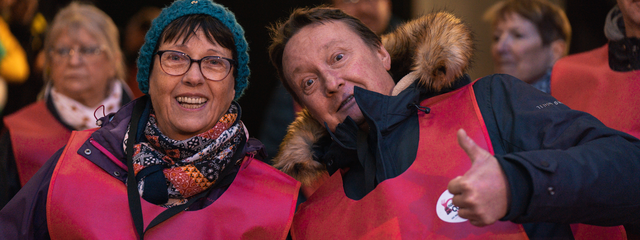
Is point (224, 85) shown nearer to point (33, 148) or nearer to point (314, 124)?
point (314, 124)

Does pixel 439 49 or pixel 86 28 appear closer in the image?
pixel 439 49

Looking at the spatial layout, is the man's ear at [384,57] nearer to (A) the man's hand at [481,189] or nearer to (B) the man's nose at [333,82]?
(B) the man's nose at [333,82]

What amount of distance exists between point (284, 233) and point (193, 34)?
0.86 metres

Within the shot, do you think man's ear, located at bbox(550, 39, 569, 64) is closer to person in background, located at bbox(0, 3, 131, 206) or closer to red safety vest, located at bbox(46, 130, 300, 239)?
red safety vest, located at bbox(46, 130, 300, 239)

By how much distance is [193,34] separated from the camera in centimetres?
197

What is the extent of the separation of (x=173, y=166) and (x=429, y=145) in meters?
0.98

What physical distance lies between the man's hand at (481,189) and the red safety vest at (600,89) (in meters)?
1.08

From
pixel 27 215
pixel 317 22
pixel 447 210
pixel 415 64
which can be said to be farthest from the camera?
pixel 317 22

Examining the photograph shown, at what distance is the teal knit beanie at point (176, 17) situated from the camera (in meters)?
2.01

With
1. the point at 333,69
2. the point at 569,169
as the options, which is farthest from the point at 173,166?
the point at 569,169

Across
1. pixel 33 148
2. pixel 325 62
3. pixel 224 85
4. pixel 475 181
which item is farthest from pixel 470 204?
pixel 33 148

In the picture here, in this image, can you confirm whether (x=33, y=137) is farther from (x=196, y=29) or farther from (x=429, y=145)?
(x=429, y=145)

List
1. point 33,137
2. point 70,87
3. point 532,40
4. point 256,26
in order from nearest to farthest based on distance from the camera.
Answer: point 33,137 → point 70,87 → point 532,40 → point 256,26

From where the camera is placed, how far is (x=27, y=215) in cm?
174
